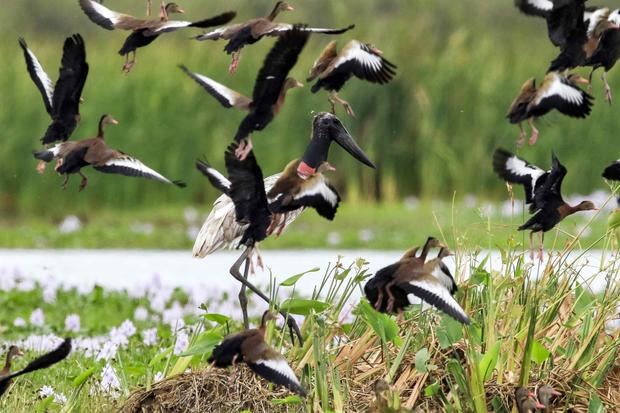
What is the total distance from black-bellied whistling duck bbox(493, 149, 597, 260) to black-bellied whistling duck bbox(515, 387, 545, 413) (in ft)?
1.45

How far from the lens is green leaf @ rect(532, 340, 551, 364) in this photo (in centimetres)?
433

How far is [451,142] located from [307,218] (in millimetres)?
1677

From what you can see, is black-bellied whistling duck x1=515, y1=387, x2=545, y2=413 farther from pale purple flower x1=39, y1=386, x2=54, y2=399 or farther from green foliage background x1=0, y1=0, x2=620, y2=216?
green foliage background x1=0, y1=0, x2=620, y2=216

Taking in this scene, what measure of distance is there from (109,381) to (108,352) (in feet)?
2.36

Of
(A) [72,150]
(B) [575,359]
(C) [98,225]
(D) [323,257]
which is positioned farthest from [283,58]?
(C) [98,225]

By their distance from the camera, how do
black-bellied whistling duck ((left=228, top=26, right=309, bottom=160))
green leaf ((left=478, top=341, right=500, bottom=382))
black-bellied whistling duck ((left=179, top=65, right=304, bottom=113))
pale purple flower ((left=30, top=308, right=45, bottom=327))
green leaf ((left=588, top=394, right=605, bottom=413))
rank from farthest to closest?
pale purple flower ((left=30, top=308, right=45, bottom=327)) < green leaf ((left=588, top=394, right=605, bottom=413)) < green leaf ((left=478, top=341, right=500, bottom=382)) < black-bellied whistling duck ((left=179, top=65, right=304, bottom=113)) < black-bellied whistling duck ((left=228, top=26, right=309, bottom=160))

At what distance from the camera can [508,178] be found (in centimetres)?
450

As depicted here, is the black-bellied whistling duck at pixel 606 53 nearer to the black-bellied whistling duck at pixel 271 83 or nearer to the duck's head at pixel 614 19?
the duck's head at pixel 614 19

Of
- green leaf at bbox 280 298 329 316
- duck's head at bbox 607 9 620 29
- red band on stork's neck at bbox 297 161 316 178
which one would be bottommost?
green leaf at bbox 280 298 329 316

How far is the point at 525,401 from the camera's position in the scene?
4.20m

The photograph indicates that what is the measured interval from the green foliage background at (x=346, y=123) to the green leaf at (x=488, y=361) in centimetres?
840

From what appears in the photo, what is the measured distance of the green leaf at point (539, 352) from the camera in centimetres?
433

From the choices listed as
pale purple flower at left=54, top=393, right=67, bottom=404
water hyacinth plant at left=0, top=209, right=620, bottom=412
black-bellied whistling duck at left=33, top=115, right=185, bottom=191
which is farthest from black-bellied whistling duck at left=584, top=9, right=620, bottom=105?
pale purple flower at left=54, top=393, right=67, bottom=404

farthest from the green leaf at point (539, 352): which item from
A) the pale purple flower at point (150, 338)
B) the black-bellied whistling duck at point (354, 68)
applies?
the pale purple flower at point (150, 338)
